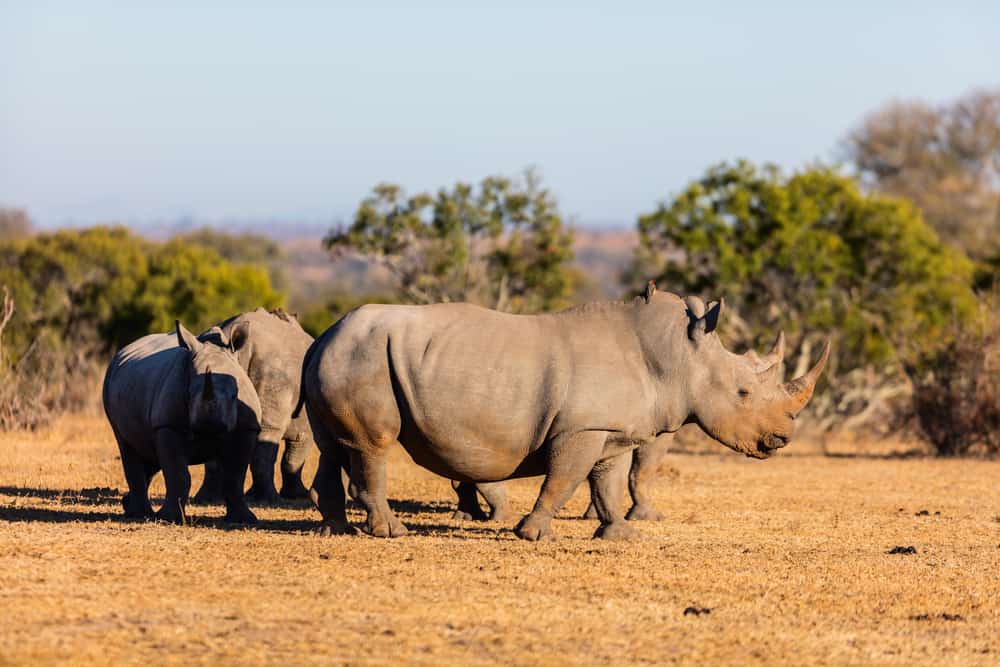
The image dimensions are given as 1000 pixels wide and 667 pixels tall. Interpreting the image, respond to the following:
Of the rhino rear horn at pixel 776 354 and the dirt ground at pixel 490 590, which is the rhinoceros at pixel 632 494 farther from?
the rhino rear horn at pixel 776 354

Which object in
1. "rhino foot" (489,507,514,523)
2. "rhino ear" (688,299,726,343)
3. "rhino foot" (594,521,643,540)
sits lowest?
"rhino foot" (489,507,514,523)

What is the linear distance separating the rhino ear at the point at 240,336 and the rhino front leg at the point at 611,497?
3.46 metres

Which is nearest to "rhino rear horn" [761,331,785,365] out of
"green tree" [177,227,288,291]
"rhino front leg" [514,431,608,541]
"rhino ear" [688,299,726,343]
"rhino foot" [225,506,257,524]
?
"rhino ear" [688,299,726,343]

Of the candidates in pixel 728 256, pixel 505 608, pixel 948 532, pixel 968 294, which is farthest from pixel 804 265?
pixel 505 608

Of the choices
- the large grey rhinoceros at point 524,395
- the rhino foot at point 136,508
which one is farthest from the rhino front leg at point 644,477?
the rhino foot at point 136,508

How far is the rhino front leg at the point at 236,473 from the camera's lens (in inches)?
480

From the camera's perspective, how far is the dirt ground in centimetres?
781

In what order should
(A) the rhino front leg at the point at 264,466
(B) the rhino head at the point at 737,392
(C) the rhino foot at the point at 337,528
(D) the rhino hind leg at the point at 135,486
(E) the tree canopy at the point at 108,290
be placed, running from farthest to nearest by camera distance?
(E) the tree canopy at the point at 108,290, (A) the rhino front leg at the point at 264,466, (D) the rhino hind leg at the point at 135,486, (B) the rhino head at the point at 737,392, (C) the rhino foot at the point at 337,528

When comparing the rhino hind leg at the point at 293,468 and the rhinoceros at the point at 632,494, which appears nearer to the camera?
the rhinoceros at the point at 632,494

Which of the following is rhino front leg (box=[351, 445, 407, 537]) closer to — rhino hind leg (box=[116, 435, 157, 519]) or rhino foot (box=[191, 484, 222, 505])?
rhino hind leg (box=[116, 435, 157, 519])

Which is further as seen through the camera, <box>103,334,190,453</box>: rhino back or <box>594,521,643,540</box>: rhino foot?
<box>103,334,190,453</box>: rhino back

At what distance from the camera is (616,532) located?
462 inches

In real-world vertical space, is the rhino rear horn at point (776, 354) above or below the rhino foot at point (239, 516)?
above

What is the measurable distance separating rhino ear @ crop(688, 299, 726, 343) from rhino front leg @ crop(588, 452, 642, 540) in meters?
0.99
